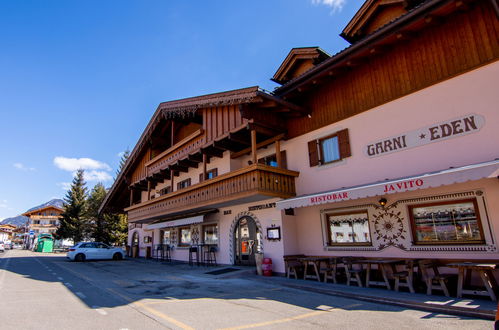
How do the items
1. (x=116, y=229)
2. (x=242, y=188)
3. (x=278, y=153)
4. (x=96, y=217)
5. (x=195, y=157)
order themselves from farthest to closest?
(x=96, y=217) < (x=116, y=229) < (x=195, y=157) < (x=278, y=153) < (x=242, y=188)

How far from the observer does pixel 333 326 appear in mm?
5516

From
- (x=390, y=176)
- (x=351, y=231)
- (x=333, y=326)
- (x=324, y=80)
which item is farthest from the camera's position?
(x=324, y=80)

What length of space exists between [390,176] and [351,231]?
249cm

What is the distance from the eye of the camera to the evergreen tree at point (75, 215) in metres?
42.2

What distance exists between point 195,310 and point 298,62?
11235mm

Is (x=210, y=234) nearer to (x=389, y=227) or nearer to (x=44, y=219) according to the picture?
(x=389, y=227)

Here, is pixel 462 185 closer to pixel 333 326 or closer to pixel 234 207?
pixel 333 326

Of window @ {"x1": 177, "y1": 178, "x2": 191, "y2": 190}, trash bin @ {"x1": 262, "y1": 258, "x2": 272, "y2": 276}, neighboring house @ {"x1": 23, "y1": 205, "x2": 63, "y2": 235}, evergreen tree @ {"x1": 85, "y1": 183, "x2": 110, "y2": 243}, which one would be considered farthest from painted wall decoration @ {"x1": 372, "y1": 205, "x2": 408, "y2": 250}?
neighboring house @ {"x1": 23, "y1": 205, "x2": 63, "y2": 235}

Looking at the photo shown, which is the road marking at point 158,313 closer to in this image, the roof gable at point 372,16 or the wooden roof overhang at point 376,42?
the wooden roof overhang at point 376,42

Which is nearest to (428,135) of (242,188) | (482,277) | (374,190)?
(374,190)

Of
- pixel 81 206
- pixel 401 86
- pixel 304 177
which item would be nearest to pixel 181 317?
pixel 304 177

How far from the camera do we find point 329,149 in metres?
12.0

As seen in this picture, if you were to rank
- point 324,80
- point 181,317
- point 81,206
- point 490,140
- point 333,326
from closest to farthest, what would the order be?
point 333,326 → point 181,317 → point 490,140 → point 324,80 → point 81,206

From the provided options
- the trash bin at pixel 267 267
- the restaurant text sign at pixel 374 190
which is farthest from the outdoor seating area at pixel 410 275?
the restaurant text sign at pixel 374 190
